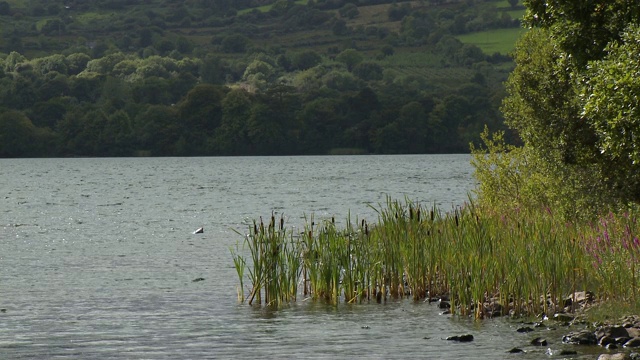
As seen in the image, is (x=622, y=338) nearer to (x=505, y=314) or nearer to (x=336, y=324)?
(x=505, y=314)

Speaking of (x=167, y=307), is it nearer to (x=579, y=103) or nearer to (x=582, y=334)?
(x=582, y=334)

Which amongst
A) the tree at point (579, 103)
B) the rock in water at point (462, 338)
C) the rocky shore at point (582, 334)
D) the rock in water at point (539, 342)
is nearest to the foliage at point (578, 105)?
the tree at point (579, 103)

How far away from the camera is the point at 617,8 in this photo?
27547 millimetres

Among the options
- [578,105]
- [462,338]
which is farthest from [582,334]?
[578,105]

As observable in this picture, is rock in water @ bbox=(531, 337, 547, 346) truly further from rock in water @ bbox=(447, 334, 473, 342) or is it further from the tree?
the tree

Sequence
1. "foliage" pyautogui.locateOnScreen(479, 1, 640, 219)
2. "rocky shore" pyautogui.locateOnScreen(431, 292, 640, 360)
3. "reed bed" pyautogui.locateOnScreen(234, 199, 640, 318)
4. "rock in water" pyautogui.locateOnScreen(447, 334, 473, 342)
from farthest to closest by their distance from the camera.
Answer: "reed bed" pyautogui.locateOnScreen(234, 199, 640, 318) → "rock in water" pyautogui.locateOnScreen(447, 334, 473, 342) → "foliage" pyautogui.locateOnScreen(479, 1, 640, 219) → "rocky shore" pyautogui.locateOnScreen(431, 292, 640, 360)

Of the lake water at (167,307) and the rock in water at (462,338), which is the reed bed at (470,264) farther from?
the rock in water at (462,338)

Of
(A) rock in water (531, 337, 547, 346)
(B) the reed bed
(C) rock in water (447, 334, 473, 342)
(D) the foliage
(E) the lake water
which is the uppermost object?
(D) the foliage

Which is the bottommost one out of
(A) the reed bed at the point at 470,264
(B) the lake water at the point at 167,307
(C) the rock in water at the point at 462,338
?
(B) the lake water at the point at 167,307

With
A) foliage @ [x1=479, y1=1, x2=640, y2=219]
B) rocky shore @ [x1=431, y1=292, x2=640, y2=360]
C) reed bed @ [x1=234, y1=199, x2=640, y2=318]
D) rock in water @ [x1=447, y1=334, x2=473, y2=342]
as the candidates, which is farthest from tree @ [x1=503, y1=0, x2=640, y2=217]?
rock in water @ [x1=447, y1=334, x2=473, y2=342]

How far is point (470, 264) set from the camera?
84.5 ft

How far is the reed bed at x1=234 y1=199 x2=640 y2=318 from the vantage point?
2441 cm

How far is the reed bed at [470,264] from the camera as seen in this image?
2441 cm

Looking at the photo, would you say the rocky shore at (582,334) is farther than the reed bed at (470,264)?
No
